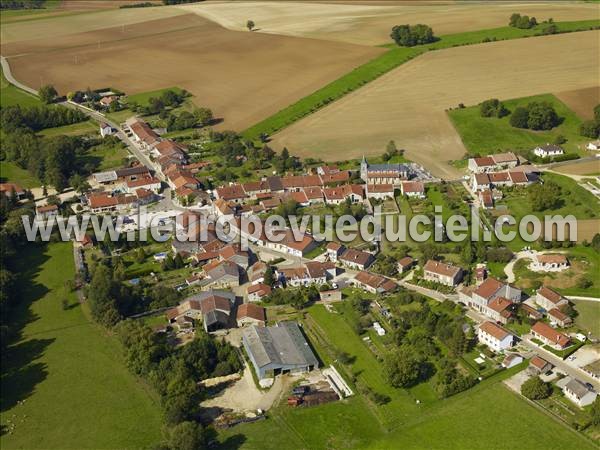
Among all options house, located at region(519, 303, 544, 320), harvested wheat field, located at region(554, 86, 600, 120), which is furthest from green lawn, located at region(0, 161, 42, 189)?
harvested wheat field, located at region(554, 86, 600, 120)

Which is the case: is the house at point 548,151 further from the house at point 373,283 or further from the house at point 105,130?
the house at point 105,130

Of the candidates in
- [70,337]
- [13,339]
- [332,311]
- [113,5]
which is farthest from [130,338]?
[113,5]

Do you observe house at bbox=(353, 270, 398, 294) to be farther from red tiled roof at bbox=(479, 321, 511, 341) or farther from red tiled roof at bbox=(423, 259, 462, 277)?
red tiled roof at bbox=(479, 321, 511, 341)

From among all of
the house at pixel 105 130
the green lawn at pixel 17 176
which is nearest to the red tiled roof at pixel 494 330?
the green lawn at pixel 17 176

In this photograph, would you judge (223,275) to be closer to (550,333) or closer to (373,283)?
(373,283)

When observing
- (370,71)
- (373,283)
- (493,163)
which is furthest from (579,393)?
(370,71)

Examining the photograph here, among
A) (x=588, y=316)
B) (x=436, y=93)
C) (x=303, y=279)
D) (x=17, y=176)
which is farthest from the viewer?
(x=436, y=93)

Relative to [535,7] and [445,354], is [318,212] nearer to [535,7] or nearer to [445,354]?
[445,354]
